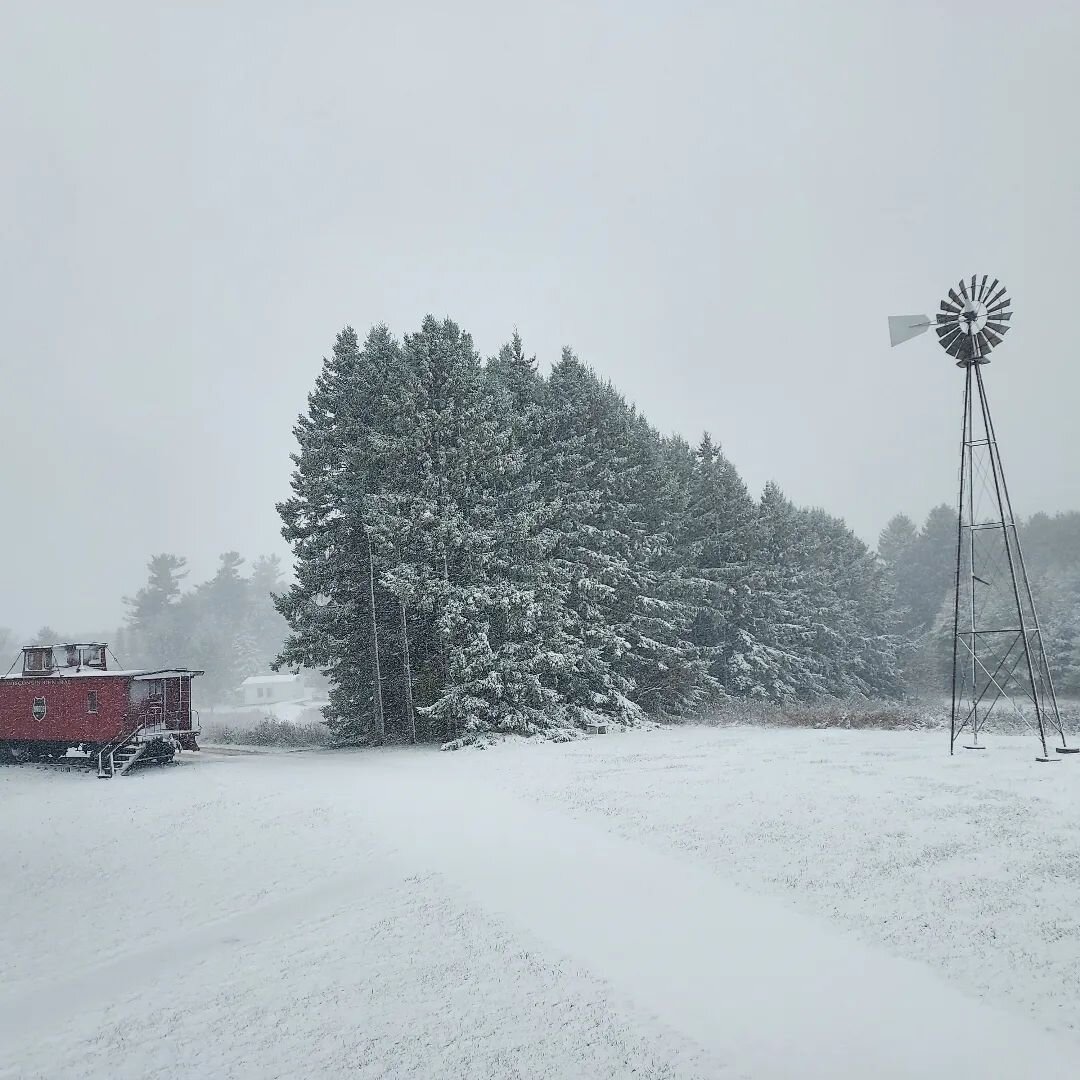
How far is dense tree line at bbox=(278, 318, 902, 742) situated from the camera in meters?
28.8

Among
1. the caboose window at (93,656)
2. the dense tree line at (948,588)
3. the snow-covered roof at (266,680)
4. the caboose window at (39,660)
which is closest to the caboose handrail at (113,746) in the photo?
the caboose window at (93,656)

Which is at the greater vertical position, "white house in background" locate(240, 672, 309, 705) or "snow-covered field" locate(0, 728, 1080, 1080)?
"snow-covered field" locate(0, 728, 1080, 1080)

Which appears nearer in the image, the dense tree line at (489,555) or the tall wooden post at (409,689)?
the dense tree line at (489,555)

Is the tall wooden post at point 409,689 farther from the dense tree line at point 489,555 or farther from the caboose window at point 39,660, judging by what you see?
the caboose window at point 39,660

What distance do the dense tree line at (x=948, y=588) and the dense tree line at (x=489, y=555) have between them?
30695mm

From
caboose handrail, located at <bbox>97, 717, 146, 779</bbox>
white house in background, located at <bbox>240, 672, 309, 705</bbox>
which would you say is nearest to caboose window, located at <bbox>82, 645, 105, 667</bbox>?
caboose handrail, located at <bbox>97, 717, 146, 779</bbox>

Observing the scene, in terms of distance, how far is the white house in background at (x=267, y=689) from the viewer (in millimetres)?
96250

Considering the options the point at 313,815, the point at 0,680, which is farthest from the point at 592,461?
the point at 0,680

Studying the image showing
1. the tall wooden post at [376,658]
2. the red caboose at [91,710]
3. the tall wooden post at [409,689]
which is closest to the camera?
the red caboose at [91,710]

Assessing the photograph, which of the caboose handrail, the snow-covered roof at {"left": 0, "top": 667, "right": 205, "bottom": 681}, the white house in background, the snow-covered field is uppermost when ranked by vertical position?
the snow-covered roof at {"left": 0, "top": 667, "right": 205, "bottom": 681}

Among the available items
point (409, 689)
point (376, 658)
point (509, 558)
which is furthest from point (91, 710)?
point (509, 558)

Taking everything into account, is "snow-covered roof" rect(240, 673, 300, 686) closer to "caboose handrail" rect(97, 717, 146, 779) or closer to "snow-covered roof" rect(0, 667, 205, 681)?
"snow-covered roof" rect(0, 667, 205, 681)

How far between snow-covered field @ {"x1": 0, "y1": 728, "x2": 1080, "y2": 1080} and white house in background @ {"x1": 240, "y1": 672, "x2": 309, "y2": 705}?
3240 inches

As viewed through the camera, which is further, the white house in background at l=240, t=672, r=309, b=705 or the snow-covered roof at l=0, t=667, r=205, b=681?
the white house in background at l=240, t=672, r=309, b=705
